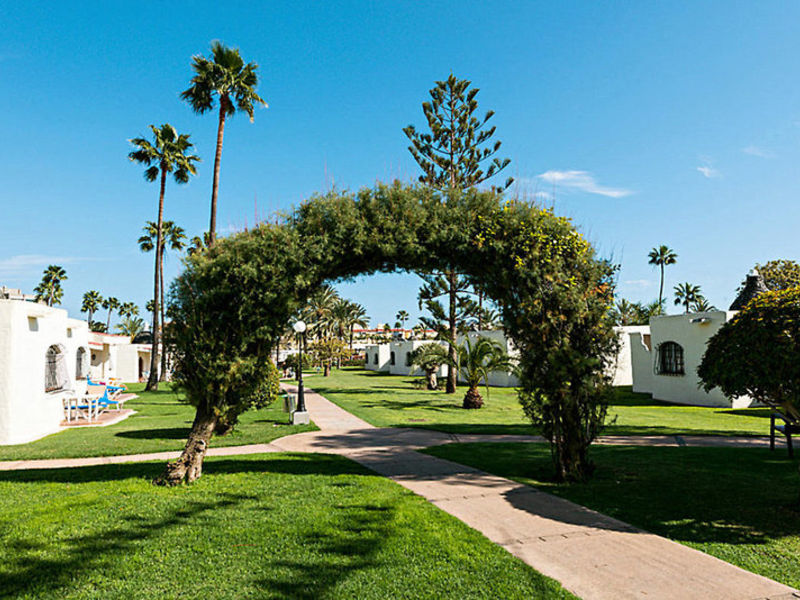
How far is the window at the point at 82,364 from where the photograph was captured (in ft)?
68.4

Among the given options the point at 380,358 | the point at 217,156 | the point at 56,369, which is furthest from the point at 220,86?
A: the point at 380,358

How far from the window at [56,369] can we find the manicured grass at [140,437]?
1.88 metres

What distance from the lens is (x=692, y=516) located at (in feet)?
17.6

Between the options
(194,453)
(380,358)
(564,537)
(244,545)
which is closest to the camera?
(244,545)

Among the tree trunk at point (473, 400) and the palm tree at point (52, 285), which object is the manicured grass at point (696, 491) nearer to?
the tree trunk at point (473, 400)

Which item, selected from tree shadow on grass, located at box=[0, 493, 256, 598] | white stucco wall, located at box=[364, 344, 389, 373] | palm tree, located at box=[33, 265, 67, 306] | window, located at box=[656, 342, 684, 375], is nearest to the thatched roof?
window, located at box=[656, 342, 684, 375]

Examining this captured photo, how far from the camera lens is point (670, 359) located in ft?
69.5

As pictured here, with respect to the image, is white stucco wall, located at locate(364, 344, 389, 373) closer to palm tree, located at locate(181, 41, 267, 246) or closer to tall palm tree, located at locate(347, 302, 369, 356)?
tall palm tree, located at locate(347, 302, 369, 356)

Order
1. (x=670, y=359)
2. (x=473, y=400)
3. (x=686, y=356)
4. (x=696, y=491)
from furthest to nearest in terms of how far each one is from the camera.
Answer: (x=670, y=359)
(x=686, y=356)
(x=473, y=400)
(x=696, y=491)

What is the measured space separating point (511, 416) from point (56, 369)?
46.4ft

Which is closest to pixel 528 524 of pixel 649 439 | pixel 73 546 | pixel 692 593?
pixel 692 593

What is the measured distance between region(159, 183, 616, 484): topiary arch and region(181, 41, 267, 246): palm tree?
49.8ft

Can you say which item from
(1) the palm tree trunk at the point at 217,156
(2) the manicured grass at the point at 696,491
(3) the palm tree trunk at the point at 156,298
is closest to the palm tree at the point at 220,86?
(1) the palm tree trunk at the point at 217,156

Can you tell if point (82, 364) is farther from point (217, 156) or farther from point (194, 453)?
point (194, 453)
